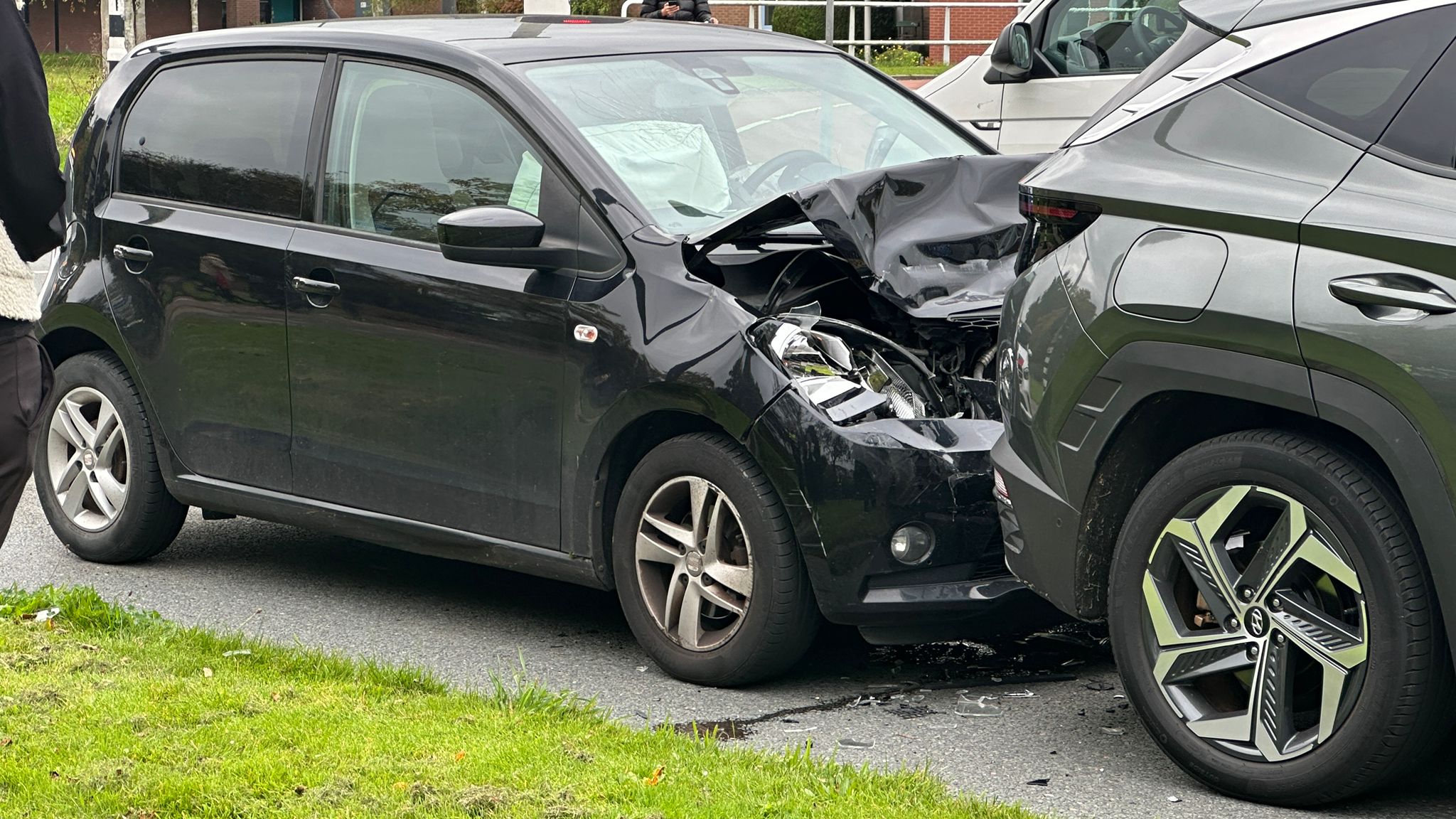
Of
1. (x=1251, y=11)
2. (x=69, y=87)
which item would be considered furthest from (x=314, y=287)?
(x=69, y=87)

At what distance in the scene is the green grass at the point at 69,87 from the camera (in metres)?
22.7

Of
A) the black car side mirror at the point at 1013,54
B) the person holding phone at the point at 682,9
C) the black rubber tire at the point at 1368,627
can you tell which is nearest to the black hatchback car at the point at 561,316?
the black rubber tire at the point at 1368,627

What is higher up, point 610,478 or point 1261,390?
point 1261,390

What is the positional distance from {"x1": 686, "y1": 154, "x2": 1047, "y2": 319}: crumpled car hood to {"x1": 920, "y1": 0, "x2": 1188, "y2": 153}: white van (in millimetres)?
4751

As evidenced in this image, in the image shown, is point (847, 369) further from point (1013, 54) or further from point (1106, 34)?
point (1106, 34)

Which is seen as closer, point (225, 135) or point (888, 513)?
point (888, 513)

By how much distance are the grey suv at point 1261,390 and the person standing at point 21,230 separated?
7.38 ft

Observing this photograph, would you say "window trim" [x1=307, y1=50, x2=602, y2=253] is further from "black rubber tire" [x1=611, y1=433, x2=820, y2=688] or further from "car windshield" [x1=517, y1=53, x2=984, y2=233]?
"black rubber tire" [x1=611, y1=433, x2=820, y2=688]

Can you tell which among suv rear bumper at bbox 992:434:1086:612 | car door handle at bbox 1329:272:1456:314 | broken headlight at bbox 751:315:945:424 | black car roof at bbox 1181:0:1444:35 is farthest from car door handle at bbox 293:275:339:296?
car door handle at bbox 1329:272:1456:314

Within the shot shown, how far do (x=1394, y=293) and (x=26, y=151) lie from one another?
2605 mm

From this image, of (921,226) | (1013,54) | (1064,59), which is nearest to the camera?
(921,226)

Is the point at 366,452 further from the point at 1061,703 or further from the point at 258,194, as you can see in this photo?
the point at 1061,703

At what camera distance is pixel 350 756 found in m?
4.14

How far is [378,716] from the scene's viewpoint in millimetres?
4488
